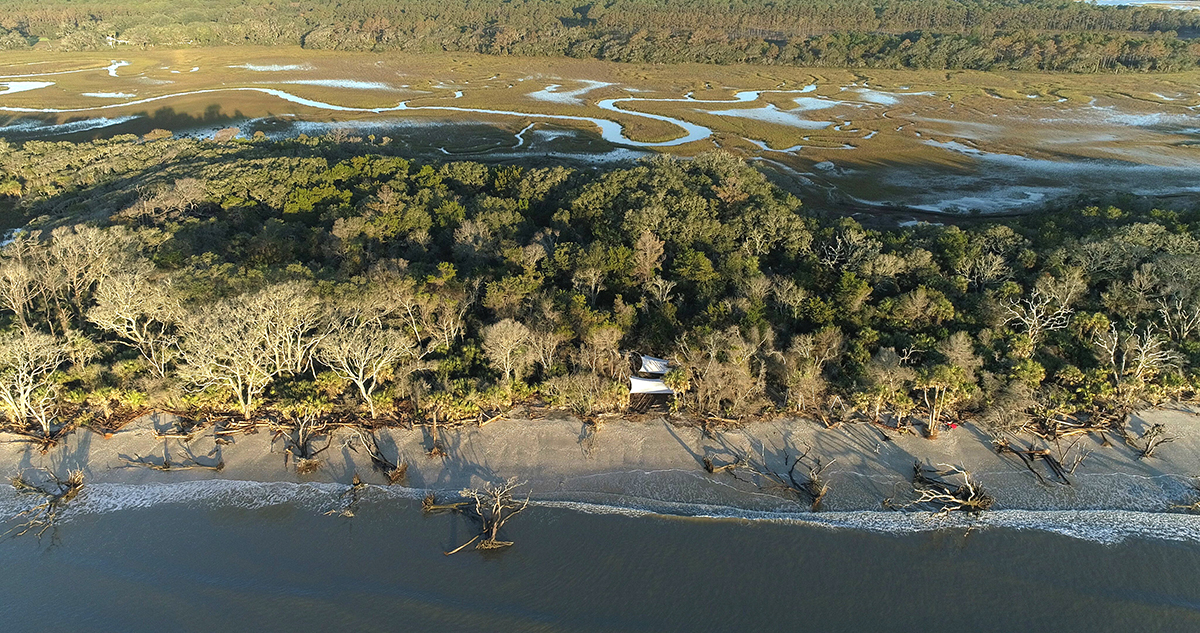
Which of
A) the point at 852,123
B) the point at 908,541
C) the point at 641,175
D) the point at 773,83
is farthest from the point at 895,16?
the point at 908,541

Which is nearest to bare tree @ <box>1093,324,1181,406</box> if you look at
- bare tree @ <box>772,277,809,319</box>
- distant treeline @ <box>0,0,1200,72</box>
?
bare tree @ <box>772,277,809,319</box>

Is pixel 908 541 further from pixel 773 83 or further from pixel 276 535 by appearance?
pixel 773 83

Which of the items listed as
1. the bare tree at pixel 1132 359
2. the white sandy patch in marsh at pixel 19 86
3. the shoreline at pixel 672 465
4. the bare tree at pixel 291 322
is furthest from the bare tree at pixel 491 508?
the white sandy patch in marsh at pixel 19 86

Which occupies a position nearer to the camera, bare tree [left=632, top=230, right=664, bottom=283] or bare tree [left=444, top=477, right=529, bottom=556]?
bare tree [left=444, top=477, right=529, bottom=556]

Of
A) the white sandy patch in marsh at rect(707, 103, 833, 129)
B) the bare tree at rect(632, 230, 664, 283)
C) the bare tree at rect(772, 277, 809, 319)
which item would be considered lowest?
the bare tree at rect(772, 277, 809, 319)

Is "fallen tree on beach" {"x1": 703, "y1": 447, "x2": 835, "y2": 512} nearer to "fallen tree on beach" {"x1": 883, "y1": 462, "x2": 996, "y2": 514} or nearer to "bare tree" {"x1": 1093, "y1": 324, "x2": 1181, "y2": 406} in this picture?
"fallen tree on beach" {"x1": 883, "y1": 462, "x2": 996, "y2": 514}

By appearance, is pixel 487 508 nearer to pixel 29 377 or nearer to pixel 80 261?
pixel 29 377

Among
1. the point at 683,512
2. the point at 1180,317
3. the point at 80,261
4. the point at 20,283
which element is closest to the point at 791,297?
the point at 683,512
